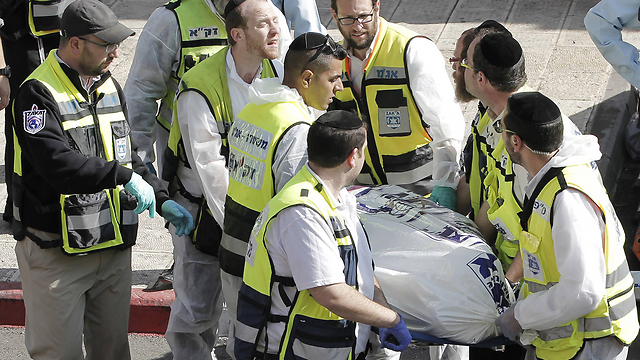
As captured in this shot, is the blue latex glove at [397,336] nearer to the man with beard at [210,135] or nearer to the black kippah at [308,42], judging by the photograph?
the man with beard at [210,135]

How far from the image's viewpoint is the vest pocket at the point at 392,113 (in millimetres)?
4246

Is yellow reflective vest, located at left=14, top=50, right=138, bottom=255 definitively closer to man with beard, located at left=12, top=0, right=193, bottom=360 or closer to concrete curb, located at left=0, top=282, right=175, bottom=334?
man with beard, located at left=12, top=0, right=193, bottom=360

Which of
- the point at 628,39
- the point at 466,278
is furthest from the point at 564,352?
the point at 628,39

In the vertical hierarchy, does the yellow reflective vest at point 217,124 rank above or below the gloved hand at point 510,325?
above

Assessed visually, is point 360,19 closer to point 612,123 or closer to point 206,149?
point 206,149

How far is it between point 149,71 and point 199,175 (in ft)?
3.09

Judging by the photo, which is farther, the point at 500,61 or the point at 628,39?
the point at 628,39

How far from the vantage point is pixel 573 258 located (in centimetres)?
276

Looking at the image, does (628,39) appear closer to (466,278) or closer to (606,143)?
(606,143)

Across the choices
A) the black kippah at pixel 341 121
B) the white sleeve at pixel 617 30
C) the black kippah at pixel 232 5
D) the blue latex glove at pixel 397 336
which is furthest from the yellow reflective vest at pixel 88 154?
the white sleeve at pixel 617 30

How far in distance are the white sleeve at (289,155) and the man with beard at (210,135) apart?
58 centimetres

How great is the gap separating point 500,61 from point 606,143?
11.4ft

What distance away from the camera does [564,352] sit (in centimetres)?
301

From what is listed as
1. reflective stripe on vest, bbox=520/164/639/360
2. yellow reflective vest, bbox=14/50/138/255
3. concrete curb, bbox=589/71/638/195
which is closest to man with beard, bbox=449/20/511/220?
reflective stripe on vest, bbox=520/164/639/360
